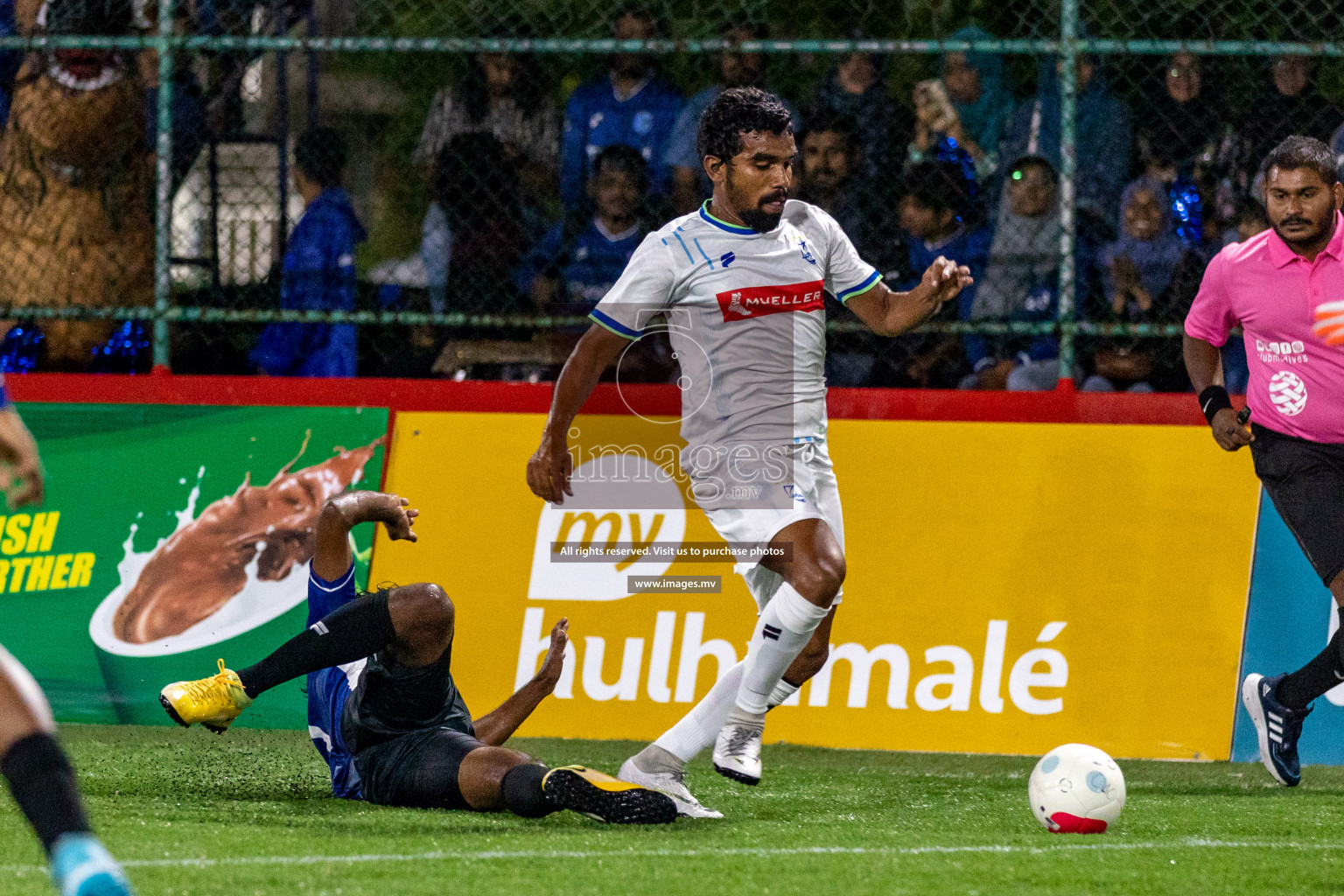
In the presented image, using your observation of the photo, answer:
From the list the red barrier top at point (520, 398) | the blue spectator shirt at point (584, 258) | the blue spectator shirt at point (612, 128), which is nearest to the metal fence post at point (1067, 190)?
the red barrier top at point (520, 398)

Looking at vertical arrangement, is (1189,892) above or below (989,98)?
below

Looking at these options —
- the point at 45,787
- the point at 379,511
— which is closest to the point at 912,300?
the point at 379,511

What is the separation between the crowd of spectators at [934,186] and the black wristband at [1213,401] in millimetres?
1171

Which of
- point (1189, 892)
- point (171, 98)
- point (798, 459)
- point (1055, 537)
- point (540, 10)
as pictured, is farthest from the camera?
point (540, 10)

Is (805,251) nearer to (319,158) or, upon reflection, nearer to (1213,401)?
(1213,401)

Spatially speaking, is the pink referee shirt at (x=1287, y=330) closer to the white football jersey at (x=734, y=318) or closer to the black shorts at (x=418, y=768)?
the white football jersey at (x=734, y=318)

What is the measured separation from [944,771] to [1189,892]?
7.67 ft

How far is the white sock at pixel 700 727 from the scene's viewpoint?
5.19 metres

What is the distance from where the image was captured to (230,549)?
7.05 meters

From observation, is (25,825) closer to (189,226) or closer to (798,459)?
(798,459)

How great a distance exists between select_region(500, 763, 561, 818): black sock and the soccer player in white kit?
606 millimetres

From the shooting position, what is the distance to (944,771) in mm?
6254

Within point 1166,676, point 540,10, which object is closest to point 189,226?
point 540,10

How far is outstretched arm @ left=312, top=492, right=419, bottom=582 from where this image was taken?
Result: 16.6 ft
